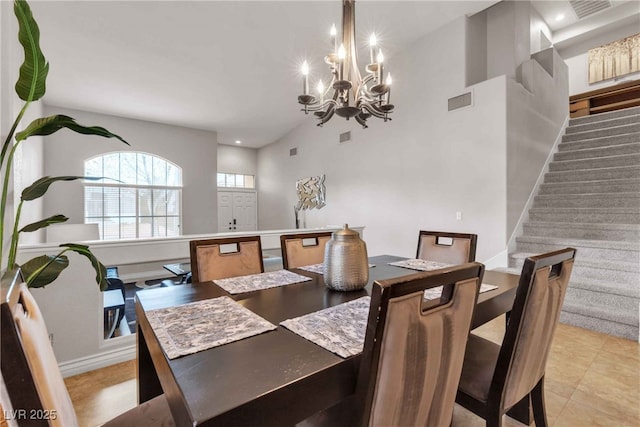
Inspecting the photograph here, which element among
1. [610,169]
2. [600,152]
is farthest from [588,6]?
[610,169]

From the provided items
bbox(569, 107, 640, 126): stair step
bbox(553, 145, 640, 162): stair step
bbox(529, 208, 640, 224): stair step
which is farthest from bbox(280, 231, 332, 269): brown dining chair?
bbox(569, 107, 640, 126): stair step

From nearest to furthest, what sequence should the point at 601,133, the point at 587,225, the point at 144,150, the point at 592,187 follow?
the point at 587,225, the point at 592,187, the point at 601,133, the point at 144,150

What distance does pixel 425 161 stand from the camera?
452 centimetres

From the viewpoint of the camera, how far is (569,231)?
369cm

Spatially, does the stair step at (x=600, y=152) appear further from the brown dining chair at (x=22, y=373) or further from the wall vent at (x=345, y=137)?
the brown dining chair at (x=22, y=373)

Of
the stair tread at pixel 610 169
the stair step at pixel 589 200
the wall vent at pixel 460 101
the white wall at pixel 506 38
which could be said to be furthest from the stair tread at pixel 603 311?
the white wall at pixel 506 38

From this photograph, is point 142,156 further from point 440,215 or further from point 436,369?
point 436,369

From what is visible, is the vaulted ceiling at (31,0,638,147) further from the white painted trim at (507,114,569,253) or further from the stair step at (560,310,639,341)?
the stair step at (560,310,639,341)

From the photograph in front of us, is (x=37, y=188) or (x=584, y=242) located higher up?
(x=37, y=188)

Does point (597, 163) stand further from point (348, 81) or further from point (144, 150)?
point (144, 150)

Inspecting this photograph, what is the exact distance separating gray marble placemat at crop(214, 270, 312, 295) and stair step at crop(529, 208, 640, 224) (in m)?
3.86

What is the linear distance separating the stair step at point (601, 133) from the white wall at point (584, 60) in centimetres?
255

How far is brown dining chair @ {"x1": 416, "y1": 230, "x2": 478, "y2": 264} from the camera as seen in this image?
2152mm

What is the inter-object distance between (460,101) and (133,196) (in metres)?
6.06
